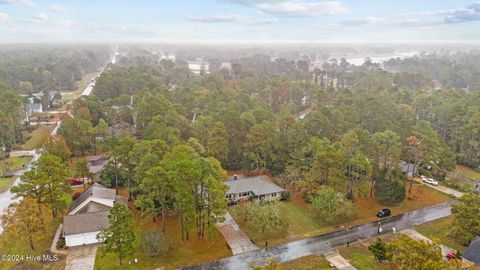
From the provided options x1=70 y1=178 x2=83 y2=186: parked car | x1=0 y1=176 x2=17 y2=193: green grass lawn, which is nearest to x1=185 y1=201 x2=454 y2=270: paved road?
x1=70 y1=178 x2=83 y2=186: parked car

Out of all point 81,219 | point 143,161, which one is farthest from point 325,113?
point 81,219

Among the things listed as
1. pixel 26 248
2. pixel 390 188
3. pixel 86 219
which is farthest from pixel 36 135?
pixel 390 188

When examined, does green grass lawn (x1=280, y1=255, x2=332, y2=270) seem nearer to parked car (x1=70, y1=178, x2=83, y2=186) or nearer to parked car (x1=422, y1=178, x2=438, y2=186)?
parked car (x1=422, y1=178, x2=438, y2=186)

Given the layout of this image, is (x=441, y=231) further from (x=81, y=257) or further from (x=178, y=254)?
(x=81, y=257)

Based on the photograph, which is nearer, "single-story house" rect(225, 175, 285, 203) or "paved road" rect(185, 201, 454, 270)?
"paved road" rect(185, 201, 454, 270)

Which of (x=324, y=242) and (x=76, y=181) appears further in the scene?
(x=76, y=181)

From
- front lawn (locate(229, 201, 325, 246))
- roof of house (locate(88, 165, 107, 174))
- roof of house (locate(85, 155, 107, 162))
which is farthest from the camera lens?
roof of house (locate(85, 155, 107, 162))
